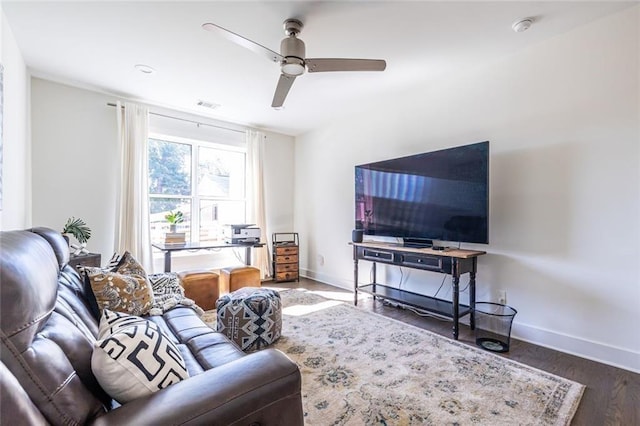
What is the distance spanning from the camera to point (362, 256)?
3.40 m

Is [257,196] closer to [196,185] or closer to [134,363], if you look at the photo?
[196,185]

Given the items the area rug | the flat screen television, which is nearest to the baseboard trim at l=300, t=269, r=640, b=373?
the area rug

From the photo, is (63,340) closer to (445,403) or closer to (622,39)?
(445,403)

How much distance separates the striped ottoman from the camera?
2.22m

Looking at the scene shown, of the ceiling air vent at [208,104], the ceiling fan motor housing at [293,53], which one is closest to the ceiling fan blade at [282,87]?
the ceiling fan motor housing at [293,53]

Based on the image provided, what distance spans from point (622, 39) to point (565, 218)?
52.0 inches

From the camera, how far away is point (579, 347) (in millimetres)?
2203

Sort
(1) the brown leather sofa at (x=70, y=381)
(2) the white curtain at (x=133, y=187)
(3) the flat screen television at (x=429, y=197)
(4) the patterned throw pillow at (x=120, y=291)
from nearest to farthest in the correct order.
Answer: (1) the brown leather sofa at (x=70, y=381)
(4) the patterned throw pillow at (x=120, y=291)
(3) the flat screen television at (x=429, y=197)
(2) the white curtain at (x=133, y=187)

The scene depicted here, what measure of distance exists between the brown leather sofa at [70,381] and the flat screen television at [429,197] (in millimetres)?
2135

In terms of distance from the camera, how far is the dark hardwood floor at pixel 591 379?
60.9 inches

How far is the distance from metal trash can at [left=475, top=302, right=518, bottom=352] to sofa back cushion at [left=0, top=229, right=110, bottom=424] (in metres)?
2.57

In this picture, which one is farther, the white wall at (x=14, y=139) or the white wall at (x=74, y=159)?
the white wall at (x=74, y=159)

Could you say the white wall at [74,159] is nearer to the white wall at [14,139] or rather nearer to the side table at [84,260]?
the white wall at [14,139]

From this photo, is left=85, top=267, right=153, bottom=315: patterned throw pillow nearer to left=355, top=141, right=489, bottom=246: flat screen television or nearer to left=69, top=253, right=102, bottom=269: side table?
left=69, top=253, right=102, bottom=269: side table
